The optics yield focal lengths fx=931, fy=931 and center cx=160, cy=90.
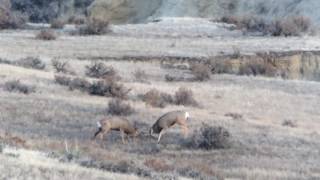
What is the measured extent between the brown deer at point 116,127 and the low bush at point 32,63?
1110 centimetres

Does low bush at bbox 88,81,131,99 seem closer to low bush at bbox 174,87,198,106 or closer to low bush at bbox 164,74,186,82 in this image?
low bush at bbox 174,87,198,106

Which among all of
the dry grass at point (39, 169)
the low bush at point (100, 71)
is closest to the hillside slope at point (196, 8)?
the low bush at point (100, 71)

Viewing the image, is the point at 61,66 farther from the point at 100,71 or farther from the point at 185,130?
the point at 185,130

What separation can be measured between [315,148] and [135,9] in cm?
5131

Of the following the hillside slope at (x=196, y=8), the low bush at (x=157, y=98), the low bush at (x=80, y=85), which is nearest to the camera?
the low bush at (x=157, y=98)

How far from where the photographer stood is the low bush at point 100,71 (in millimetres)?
31105

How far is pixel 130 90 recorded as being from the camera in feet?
91.0

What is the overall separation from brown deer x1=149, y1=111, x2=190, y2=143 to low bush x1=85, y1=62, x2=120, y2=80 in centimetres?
909

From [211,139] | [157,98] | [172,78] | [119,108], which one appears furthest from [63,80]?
[211,139]

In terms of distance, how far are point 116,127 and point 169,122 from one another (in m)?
1.26

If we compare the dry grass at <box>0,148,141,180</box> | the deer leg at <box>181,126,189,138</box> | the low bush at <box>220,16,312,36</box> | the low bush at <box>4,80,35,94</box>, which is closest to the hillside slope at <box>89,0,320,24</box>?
the low bush at <box>220,16,312,36</box>

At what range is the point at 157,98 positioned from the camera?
2606cm

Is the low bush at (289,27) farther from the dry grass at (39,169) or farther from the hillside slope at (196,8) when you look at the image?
the dry grass at (39,169)

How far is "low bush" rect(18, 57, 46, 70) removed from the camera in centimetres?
3180
